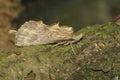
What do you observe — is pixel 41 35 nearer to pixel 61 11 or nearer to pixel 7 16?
pixel 7 16

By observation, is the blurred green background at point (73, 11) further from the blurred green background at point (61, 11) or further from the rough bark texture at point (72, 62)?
the rough bark texture at point (72, 62)

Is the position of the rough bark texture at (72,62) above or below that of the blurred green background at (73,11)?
below

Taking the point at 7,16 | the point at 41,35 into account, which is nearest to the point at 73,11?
the point at 7,16

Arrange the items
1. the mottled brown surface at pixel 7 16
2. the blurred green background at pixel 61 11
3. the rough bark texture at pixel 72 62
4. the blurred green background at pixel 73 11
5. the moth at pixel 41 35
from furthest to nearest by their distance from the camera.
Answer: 1. the blurred green background at pixel 73 11
2. the blurred green background at pixel 61 11
3. the mottled brown surface at pixel 7 16
4. the moth at pixel 41 35
5. the rough bark texture at pixel 72 62

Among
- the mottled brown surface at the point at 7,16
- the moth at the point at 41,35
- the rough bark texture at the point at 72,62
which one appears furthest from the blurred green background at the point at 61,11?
the rough bark texture at the point at 72,62

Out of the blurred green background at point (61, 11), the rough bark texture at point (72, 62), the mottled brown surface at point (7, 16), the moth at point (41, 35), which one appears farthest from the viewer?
the blurred green background at point (61, 11)

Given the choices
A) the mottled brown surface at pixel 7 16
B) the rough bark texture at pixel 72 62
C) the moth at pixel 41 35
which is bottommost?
the rough bark texture at pixel 72 62

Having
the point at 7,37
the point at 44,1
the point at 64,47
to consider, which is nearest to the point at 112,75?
the point at 64,47

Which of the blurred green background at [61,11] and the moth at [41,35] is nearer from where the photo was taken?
the moth at [41,35]
